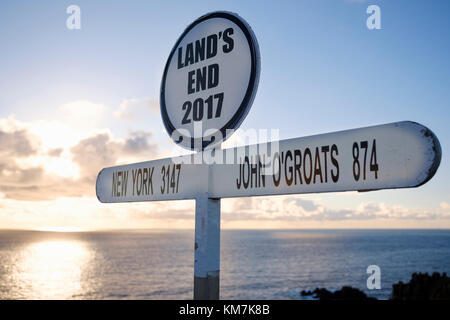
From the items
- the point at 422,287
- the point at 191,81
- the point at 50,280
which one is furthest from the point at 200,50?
the point at 50,280

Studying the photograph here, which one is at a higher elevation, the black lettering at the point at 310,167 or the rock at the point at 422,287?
the black lettering at the point at 310,167

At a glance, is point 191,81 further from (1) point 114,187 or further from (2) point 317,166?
(2) point 317,166

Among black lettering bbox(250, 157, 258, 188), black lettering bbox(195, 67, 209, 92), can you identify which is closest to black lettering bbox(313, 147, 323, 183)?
black lettering bbox(250, 157, 258, 188)

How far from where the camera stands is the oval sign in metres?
2.43

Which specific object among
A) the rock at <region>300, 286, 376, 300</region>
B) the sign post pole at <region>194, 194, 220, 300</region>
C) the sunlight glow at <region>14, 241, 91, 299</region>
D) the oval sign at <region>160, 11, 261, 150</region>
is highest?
the oval sign at <region>160, 11, 261, 150</region>

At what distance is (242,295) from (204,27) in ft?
201

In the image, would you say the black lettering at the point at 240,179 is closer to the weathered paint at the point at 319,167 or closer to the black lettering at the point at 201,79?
the weathered paint at the point at 319,167

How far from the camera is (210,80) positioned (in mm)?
2629

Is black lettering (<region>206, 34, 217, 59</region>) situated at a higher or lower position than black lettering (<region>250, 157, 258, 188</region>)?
higher

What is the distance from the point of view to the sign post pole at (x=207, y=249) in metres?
2.37

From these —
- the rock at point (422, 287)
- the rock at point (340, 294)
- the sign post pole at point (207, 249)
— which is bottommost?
the rock at point (340, 294)

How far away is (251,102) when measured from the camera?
2389 millimetres

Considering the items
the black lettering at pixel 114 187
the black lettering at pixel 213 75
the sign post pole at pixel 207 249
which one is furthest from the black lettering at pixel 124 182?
the black lettering at pixel 213 75

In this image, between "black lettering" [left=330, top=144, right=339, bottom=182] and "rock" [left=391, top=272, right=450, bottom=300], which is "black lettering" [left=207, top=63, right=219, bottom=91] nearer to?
"black lettering" [left=330, top=144, right=339, bottom=182]
